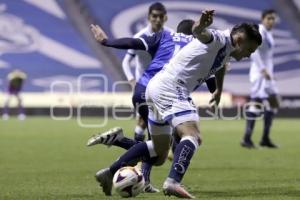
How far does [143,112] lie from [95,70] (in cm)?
2705

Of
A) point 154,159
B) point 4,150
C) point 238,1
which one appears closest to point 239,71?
Answer: point 238,1

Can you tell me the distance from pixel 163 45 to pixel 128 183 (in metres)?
1.71

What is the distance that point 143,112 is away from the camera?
9.55 metres

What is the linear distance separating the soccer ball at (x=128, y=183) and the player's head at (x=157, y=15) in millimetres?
3849

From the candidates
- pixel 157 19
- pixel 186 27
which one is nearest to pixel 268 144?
pixel 157 19

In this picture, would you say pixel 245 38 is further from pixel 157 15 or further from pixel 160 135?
pixel 157 15

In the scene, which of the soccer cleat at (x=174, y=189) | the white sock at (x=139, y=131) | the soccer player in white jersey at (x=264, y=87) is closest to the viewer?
the soccer cleat at (x=174, y=189)

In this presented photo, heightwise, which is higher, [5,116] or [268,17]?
[268,17]

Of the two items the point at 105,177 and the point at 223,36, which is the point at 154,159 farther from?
the point at 223,36

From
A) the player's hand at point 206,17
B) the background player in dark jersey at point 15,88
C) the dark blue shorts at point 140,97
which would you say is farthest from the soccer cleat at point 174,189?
the background player in dark jersey at point 15,88

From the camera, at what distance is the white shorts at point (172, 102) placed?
303 inches

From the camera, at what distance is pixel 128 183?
7.74 meters

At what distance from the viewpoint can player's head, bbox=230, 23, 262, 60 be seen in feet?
24.9

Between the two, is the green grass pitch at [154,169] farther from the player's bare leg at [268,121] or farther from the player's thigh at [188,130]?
the player's thigh at [188,130]
